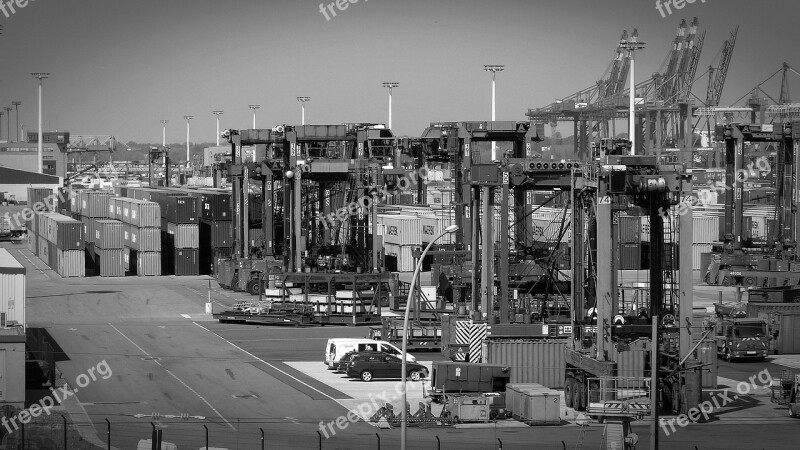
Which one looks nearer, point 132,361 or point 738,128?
point 132,361

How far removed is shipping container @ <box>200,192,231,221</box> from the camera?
10125 cm

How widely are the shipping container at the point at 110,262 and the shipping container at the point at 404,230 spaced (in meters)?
21.1

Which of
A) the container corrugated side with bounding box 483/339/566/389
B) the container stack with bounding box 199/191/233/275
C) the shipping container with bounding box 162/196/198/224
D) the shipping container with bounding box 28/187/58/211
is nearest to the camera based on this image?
the container corrugated side with bounding box 483/339/566/389

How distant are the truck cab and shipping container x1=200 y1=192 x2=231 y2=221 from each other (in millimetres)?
51575

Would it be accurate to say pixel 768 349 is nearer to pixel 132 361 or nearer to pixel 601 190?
pixel 601 190

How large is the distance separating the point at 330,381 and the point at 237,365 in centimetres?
587

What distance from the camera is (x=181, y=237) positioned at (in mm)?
101125

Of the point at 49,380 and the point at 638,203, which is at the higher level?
the point at 638,203

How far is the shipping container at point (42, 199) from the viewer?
443 feet

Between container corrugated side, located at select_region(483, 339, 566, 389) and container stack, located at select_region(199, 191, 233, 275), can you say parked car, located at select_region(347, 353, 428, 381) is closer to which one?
container corrugated side, located at select_region(483, 339, 566, 389)

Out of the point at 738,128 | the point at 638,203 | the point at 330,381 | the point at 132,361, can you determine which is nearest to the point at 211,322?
the point at 132,361

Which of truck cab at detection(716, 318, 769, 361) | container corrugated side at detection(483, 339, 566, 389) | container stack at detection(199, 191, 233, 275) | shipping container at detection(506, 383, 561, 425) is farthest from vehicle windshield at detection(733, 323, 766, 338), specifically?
container stack at detection(199, 191, 233, 275)

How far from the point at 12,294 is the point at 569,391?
67.9 feet

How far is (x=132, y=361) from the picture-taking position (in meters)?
55.3
